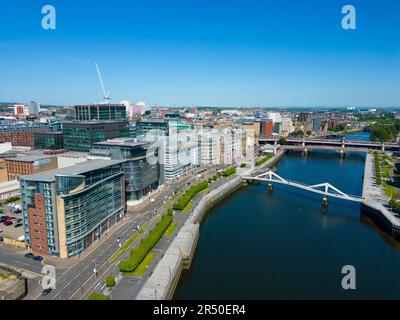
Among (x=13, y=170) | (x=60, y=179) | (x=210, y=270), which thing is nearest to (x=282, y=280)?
(x=210, y=270)

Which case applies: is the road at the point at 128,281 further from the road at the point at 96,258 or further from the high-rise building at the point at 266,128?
the high-rise building at the point at 266,128

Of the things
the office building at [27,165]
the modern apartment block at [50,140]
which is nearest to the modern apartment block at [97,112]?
the modern apartment block at [50,140]

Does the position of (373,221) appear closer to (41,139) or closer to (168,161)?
(168,161)

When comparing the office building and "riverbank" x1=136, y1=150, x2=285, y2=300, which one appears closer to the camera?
"riverbank" x1=136, y1=150, x2=285, y2=300

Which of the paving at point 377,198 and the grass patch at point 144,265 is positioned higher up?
the paving at point 377,198

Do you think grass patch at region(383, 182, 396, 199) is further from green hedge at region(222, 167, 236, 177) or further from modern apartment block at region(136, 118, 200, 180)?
modern apartment block at region(136, 118, 200, 180)

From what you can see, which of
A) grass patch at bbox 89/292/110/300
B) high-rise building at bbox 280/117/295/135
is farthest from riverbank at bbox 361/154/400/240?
high-rise building at bbox 280/117/295/135

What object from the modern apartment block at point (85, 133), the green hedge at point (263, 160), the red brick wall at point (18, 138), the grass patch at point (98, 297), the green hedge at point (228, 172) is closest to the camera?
the grass patch at point (98, 297)
